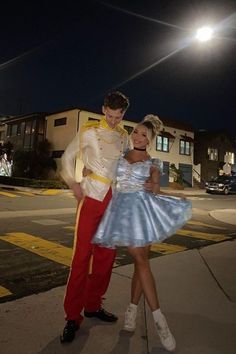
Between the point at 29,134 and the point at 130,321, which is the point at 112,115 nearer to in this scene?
the point at 130,321

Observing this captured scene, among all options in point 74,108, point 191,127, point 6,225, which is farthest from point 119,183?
point 191,127

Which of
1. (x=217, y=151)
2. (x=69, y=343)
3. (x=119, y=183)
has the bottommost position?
(x=69, y=343)

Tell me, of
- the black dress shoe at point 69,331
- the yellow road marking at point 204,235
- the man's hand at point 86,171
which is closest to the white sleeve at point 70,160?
the man's hand at point 86,171

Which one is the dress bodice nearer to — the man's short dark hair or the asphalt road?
the man's short dark hair

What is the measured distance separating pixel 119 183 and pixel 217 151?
1841 inches

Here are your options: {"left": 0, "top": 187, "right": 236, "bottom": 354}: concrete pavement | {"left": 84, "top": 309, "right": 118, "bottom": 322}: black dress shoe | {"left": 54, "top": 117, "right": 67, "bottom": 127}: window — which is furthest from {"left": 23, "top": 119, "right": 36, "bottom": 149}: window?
{"left": 84, "top": 309, "right": 118, "bottom": 322}: black dress shoe

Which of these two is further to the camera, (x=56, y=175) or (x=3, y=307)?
(x=56, y=175)

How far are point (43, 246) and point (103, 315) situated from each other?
3.67m

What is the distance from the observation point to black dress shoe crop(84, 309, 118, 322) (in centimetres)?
357

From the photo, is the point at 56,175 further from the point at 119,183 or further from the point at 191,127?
the point at 119,183

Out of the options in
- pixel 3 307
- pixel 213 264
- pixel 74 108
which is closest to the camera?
pixel 3 307

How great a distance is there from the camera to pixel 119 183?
11.0ft

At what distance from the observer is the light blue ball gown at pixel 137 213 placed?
10.4ft

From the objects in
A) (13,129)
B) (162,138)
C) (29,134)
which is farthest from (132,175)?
(13,129)
